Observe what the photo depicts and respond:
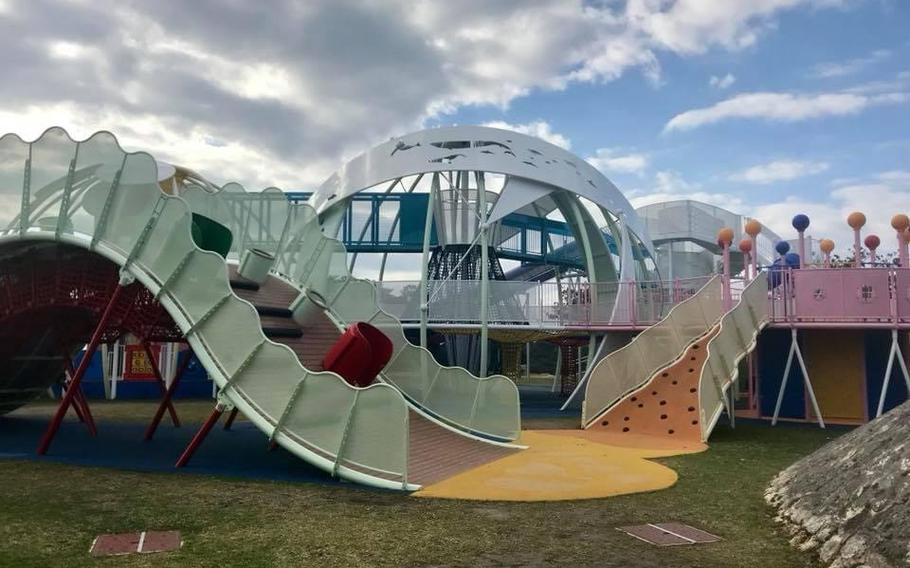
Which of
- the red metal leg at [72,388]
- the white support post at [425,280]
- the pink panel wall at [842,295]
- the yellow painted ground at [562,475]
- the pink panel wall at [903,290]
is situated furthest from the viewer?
the white support post at [425,280]

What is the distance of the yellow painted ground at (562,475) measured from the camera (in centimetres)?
973

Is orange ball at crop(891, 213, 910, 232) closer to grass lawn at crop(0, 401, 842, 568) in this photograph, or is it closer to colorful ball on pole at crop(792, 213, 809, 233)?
colorful ball on pole at crop(792, 213, 809, 233)

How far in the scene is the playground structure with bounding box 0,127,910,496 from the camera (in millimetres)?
10992

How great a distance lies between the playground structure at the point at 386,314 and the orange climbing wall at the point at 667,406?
0.05 metres

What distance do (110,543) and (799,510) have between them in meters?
7.41

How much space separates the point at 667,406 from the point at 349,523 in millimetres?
10938

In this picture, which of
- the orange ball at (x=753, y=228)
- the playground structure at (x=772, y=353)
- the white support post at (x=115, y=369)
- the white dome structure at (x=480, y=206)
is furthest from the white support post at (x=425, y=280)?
the white support post at (x=115, y=369)

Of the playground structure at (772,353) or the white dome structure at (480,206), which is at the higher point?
the white dome structure at (480,206)

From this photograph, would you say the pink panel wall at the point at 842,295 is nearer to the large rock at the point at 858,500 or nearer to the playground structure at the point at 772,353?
the playground structure at the point at 772,353

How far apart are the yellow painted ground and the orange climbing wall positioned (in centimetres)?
167

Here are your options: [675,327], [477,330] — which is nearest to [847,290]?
[675,327]

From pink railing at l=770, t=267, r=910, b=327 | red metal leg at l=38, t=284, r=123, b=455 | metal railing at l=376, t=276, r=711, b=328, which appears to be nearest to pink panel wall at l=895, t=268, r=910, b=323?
pink railing at l=770, t=267, r=910, b=327

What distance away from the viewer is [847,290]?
18.3 metres

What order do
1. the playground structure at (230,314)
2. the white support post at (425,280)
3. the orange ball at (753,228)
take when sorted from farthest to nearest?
the white support post at (425,280) < the orange ball at (753,228) < the playground structure at (230,314)
